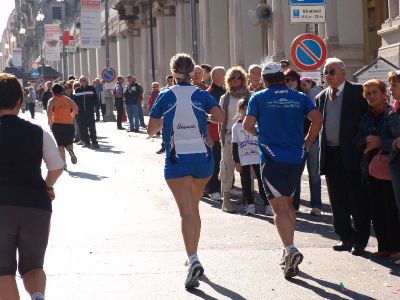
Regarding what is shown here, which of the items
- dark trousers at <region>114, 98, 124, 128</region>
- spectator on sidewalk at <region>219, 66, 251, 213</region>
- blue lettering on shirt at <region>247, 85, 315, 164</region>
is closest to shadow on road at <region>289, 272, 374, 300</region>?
blue lettering on shirt at <region>247, 85, 315, 164</region>

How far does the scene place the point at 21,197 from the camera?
538 cm

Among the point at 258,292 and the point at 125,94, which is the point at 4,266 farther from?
the point at 125,94

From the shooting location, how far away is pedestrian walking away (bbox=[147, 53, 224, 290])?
770 centimetres

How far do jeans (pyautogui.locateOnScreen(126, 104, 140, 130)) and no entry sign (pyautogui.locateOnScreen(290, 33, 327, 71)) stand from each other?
51.1ft

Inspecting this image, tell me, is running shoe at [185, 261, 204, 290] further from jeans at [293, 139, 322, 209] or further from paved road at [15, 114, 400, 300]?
jeans at [293, 139, 322, 209]

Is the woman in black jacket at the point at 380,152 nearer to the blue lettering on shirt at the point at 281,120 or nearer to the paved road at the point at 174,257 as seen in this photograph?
the paved road at the point at 174,257

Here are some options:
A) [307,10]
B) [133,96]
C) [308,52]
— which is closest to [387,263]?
[308,52]

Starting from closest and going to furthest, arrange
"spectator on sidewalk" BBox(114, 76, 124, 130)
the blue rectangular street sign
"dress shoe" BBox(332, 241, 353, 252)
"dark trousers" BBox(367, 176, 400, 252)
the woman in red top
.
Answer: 1. "dark trousers" BBox(367, 176, 400, 252)
2. "dress shoe" BBox(332, 241, 353, 252)
3. the blue rectangular street sign
4. the woman in red top
5. "spectator on sidewalk" BBox(114, 76, 124, 130)

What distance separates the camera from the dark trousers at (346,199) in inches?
348

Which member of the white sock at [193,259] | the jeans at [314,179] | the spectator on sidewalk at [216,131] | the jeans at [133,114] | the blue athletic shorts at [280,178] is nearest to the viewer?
the white sock at [193,259]

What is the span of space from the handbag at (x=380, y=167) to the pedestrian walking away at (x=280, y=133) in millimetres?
701

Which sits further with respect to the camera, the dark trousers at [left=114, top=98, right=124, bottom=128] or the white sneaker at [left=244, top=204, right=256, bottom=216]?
the dark trousers at [left=114, top=98, right=124, bottom=128]

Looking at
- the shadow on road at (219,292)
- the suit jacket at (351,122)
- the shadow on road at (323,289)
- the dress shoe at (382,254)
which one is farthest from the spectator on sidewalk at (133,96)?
the shadow on road at (219,292)

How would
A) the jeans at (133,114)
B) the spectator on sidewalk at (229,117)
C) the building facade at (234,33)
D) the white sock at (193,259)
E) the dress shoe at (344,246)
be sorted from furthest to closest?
the jeans at (133,114) → the building facade at (234,33) → the spectator on sidewalk at (229,117) → the dress shoe at (344,246) → the white sock at (193,259)
